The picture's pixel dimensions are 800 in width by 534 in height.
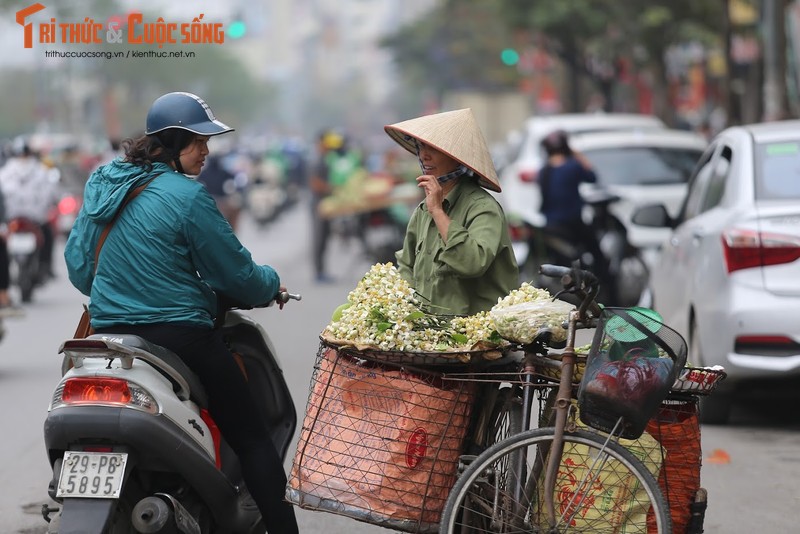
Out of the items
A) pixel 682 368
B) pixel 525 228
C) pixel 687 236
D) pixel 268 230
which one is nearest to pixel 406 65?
pixel 268 230

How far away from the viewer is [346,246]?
74.8 feet

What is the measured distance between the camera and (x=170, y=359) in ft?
15.2

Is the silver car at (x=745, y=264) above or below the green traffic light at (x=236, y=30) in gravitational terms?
below

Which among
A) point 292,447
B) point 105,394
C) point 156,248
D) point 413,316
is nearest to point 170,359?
point 105,394

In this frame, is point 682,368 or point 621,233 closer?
point 682,368

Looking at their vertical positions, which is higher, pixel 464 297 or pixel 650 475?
pixel 464 297

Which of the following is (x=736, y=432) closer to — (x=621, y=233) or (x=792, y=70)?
(x=621, y=233)

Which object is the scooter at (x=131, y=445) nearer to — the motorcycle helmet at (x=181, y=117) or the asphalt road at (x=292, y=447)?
the motorcycle helmet at (x=181, y=117)

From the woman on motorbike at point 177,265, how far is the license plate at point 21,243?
1088 centimetres

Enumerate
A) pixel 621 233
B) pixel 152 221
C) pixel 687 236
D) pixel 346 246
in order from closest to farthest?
pixel 152 221
pixel 687 236
pixel 621 233
pixel 346 246

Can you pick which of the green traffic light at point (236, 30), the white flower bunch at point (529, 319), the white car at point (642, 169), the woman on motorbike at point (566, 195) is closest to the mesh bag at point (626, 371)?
the white flower bunch at point (529, 319)

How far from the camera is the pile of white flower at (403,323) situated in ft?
14.2

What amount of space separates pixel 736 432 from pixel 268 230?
23.4m

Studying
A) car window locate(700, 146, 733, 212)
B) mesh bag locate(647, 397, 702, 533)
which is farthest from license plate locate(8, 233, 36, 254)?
mesh bag locate(647, 397, 702, 533)
